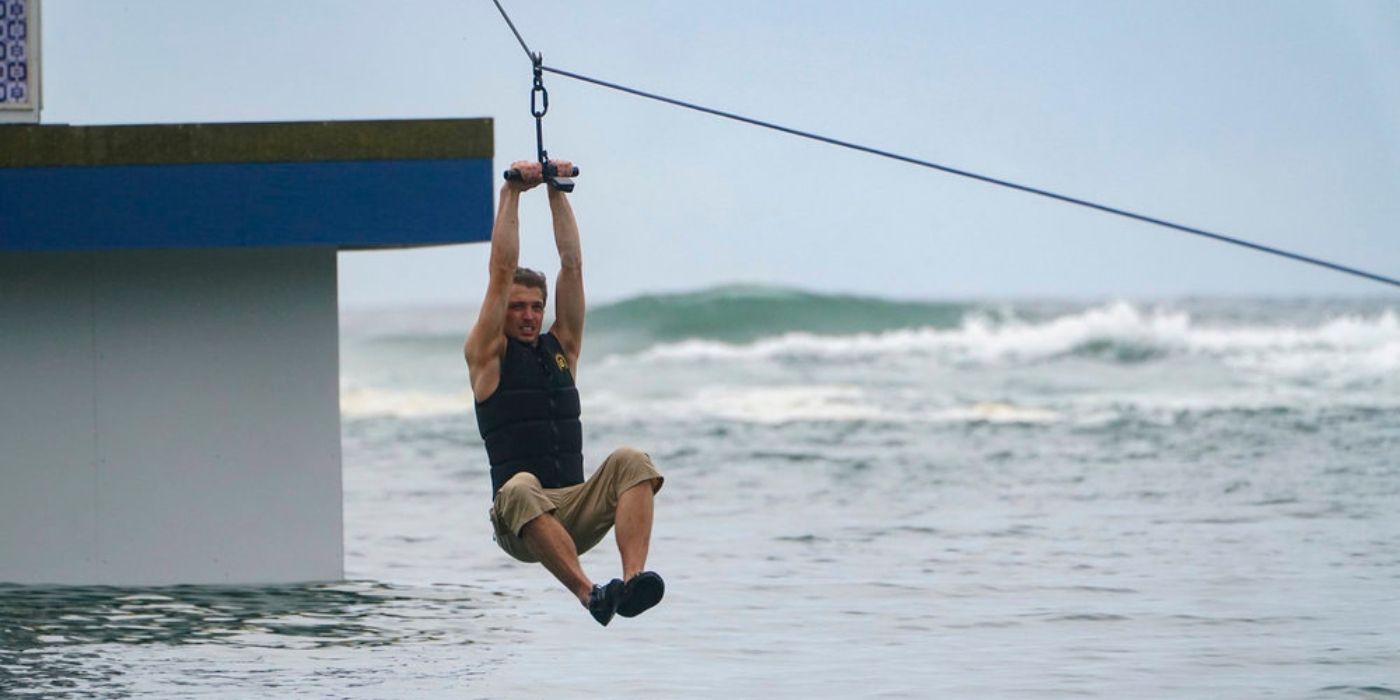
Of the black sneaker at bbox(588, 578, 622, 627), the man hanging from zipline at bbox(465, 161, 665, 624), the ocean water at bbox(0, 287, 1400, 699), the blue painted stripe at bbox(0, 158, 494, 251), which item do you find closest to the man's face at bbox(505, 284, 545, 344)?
→ the man hanging from zipline at bbox(465, 161, 665, 624)

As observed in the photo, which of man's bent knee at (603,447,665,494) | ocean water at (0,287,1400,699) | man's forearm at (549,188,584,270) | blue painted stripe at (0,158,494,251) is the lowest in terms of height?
ocean water at (0,287,1400,699)

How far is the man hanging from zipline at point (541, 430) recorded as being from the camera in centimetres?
850

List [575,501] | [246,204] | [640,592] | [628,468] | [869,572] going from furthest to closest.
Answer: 1. [869,572]
2. [246,204]
3. [575,501]
4. [628,468]
5. [640,592]

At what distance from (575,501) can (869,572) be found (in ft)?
20.9

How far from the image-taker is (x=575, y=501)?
28.4 ft

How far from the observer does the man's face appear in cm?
869

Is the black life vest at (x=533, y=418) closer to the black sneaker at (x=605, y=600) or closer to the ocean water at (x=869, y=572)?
the black sneaker at (x=605, y=600)

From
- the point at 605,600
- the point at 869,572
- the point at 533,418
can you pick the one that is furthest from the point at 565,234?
the point at 869,572

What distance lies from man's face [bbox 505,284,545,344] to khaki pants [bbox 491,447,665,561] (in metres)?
0.54

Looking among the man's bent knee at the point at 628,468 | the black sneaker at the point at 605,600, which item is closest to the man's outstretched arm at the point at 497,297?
the man's bent knee at the point at 628,468

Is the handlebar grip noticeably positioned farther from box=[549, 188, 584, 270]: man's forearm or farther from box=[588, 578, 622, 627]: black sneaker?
box=[588, 578, 622, 627]: black sneaker

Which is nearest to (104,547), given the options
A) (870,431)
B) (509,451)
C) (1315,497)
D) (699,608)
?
(699,608)

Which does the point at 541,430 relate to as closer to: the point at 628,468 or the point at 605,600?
the point at 628,468

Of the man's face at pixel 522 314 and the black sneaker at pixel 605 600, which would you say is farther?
the man's face at pixel 522 314
